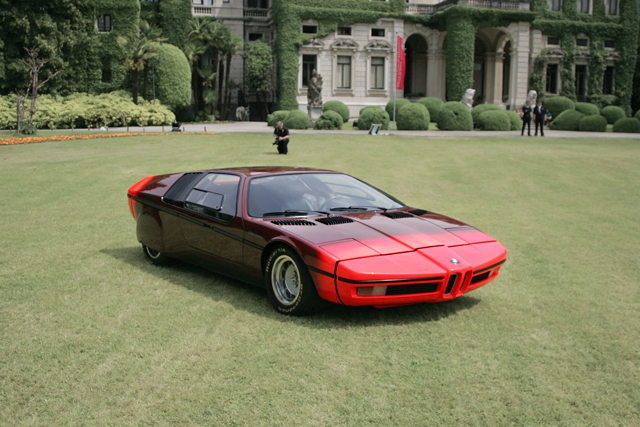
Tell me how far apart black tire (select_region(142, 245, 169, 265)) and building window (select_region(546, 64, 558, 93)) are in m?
52.4

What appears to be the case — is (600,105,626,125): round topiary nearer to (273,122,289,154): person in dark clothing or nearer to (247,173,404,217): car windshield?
(273,122,289,154): person in dark clothing

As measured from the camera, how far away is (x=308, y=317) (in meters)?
4.80

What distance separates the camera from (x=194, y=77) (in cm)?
4978

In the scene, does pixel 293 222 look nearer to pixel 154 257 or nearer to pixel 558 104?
pixel 154 257

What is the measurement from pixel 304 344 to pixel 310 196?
6.25 feet

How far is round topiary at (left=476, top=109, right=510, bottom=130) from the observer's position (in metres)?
33.7

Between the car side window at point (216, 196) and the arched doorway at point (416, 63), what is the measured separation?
51971 millimetres

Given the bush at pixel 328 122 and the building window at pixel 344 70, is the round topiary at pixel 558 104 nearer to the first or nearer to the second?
the building window at pixel 344 70

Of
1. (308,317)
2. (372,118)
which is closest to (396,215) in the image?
(308,317)

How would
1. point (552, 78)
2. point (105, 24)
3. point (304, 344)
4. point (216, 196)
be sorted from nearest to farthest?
point (304, 344) < point (216, 196) < point (105, 24) < point (552, 78)

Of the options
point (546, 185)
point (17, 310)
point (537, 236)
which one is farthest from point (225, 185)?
point (546, 185)

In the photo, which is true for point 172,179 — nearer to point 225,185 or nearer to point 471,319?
point 225,185

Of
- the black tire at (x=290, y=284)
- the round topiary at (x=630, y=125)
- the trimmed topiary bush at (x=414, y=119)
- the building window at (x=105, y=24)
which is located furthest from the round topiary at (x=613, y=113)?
the black tire at (x=290, y=284)

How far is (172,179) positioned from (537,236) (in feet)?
17.0
